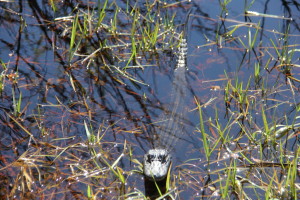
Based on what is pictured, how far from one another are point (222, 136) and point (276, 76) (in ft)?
3.06

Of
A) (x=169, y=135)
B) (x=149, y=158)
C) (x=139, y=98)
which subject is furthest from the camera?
(x=139, y=98)

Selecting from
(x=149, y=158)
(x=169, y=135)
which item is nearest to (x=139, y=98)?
(x=169, y=135)

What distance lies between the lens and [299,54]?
159 inches

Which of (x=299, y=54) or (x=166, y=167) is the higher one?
(x=299, y=54)

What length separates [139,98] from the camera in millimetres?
3727

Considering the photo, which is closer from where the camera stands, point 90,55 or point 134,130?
point 134,130

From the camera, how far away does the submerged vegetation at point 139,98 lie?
308cm

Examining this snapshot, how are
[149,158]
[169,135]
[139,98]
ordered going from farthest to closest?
1. [139,98]
2. [169,135]
3. [149,158]

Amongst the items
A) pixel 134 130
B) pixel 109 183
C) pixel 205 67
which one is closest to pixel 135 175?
pixel 109 183

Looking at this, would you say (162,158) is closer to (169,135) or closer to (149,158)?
(149,158)

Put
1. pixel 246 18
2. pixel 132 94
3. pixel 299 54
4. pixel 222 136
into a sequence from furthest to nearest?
pixel 246 18 → pixel 299 54 → pixel 132 94 → pixel 222 136

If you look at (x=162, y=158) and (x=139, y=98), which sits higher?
(x=139, y=98)

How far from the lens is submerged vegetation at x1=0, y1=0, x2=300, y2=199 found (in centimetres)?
308

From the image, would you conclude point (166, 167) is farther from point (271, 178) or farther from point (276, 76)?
point (276, 76)
